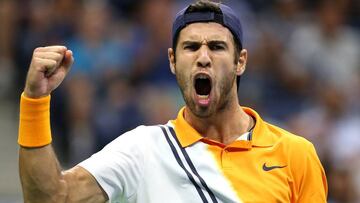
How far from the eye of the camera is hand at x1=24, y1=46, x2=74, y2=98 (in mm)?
4328

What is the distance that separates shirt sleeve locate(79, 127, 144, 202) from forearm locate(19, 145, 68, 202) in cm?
28

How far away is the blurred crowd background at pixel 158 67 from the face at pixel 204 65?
4.17m

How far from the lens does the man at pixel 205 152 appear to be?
480 cm

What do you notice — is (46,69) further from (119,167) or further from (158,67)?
(158,67)

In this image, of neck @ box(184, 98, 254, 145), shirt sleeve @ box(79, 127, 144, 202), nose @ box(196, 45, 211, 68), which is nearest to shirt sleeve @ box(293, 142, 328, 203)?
neck @ box(184, 98, 254, 145)

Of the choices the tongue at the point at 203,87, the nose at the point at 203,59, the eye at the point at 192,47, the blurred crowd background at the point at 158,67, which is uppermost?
the eye at the point at 192,47

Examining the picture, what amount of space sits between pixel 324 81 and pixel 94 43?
2.35 m

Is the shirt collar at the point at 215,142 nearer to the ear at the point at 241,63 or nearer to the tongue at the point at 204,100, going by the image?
the tongue at the point at 204,100

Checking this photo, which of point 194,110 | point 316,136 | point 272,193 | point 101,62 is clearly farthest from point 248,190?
point 101,62

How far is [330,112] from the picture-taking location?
9.54 meters

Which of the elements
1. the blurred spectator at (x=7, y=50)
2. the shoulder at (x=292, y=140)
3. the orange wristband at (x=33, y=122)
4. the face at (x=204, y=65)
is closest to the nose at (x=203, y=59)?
the face at (x=204, y=65)

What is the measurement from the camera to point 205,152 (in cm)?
503

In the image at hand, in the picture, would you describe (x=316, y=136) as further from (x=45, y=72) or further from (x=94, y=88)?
(x=45, y=72)

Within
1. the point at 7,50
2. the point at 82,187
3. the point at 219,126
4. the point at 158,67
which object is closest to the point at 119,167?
the point at 82,187
